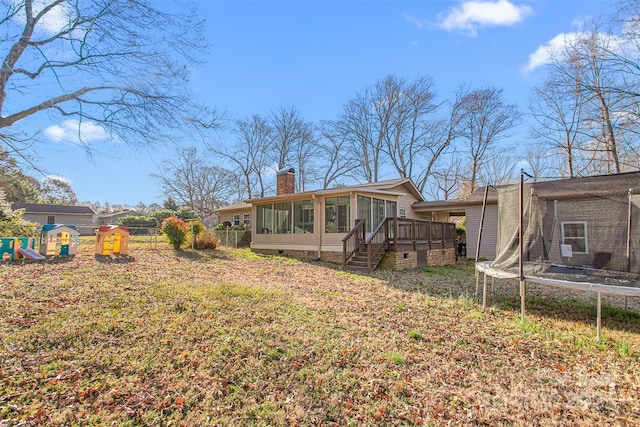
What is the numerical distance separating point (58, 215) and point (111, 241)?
29.5m

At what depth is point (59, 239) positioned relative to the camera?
856 centimetres

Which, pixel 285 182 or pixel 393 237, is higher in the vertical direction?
pixel 285 182

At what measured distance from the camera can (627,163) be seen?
1280 centimetres

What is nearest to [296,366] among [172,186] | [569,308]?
[569,308]

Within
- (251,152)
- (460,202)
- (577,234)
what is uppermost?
(251,152)

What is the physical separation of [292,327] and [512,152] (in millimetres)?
24783

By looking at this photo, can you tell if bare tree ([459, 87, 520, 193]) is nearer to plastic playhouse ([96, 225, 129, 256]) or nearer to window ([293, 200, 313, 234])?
window ([293, 200, 313, 234])

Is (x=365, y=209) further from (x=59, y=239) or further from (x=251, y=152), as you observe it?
(x=251, y=152)

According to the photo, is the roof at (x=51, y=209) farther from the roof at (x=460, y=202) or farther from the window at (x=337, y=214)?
the roof at (x=460, y=202)

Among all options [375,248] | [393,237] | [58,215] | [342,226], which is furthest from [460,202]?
[58,215]

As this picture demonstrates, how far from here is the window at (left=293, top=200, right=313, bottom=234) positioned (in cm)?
1272

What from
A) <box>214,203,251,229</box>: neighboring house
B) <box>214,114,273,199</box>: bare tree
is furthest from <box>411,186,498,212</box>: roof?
<box>214,114,273,199</box>: bare tree

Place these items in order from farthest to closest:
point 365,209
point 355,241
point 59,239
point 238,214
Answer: point 238,214
point 365,209
point 355,241
point 59,239

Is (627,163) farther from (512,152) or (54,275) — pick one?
(54,275)
